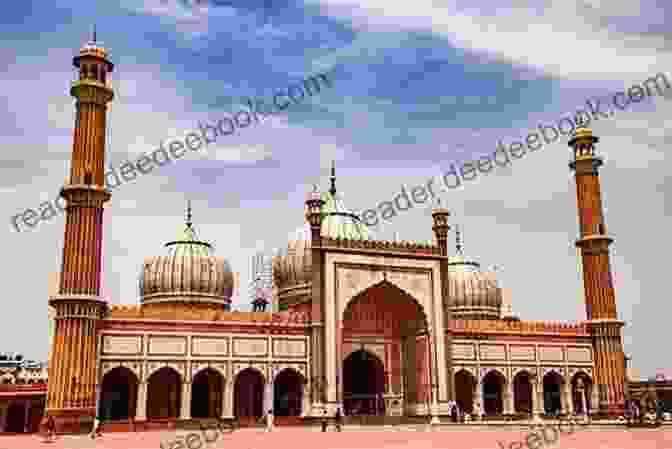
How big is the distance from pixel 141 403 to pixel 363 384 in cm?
1075

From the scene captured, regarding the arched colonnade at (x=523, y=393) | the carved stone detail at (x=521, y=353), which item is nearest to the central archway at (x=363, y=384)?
the arched colonnade at (x=523, y=393)

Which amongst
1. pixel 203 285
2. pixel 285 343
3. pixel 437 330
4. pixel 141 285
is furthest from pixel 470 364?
pixel 141 285

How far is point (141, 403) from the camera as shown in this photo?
1046 inches

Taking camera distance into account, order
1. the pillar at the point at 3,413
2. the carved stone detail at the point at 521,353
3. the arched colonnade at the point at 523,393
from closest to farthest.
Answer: the pillar at the point at 3,413
the arched colonnade at the point at 523,393
the carved stone detail at the point at 521,353

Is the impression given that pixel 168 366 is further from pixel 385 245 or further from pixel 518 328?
pixel 518 328

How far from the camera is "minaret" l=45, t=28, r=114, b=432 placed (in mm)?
25219

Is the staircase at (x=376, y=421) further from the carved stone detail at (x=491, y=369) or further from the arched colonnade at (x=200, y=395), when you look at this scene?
the carved stone detail at (x=491, y=369)

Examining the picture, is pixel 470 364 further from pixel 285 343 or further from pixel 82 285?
pixel 82 285

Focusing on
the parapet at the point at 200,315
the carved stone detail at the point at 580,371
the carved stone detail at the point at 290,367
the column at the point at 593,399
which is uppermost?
the parapet at the point at 200,315

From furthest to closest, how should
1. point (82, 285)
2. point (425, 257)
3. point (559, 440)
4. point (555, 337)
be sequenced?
point (555, 337), point (425, 257), point (82, 285), point (559, 440)

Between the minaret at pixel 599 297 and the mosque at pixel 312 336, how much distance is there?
66 mm

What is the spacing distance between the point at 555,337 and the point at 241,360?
50.5 ft

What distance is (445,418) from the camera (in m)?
30.6

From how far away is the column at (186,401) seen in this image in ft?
88.1
